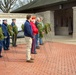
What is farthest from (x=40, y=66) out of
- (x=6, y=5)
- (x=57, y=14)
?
(x=6, y=5)

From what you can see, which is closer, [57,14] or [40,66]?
[40,66]

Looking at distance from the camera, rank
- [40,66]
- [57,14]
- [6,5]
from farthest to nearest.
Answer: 1. [6,5]
2. [57,14]
3. [40,66]

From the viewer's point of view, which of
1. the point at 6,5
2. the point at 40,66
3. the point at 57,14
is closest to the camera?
the point at 40,66

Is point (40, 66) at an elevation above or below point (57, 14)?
below

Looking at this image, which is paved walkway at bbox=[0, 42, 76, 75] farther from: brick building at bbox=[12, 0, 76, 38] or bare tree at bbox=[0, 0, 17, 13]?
bare tree at bbox=[0, 0, 17, 13]

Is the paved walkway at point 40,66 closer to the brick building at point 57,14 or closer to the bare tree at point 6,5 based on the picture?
the brick building at point 57,14

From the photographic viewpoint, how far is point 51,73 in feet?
30.7

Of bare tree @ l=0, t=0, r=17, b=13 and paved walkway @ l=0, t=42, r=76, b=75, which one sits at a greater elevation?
bare tree @ l=0, t=0, r=17, b=13

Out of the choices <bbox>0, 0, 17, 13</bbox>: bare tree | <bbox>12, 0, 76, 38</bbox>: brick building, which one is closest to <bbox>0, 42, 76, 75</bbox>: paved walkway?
<bbox>12, 0, 76, 38</bbox>: brick building

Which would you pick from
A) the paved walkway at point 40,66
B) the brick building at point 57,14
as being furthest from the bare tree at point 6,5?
the paved walkway at point 40,66

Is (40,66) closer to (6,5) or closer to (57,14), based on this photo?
(57,14)

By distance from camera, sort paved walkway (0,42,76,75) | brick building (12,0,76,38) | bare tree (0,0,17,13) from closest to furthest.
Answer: paved walkway (0,42,76,75)
brick building (12,0,76,38)
bare tree (0,0,17,13)

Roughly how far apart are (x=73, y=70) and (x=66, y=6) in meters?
16.7

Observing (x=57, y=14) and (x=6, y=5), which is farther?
(x=6, y=5)
